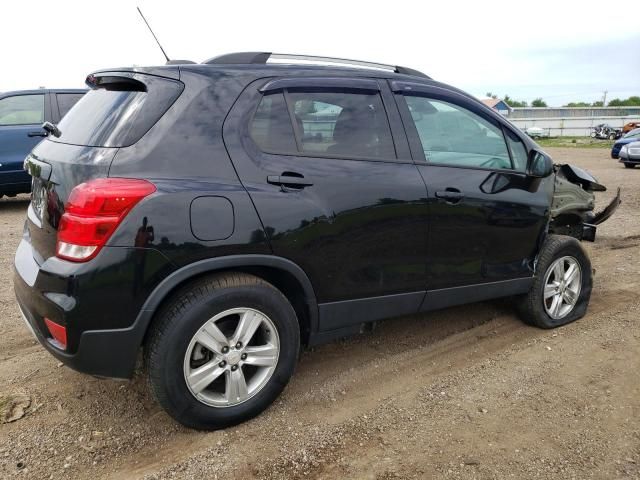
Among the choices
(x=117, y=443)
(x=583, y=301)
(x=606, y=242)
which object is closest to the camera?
(x=117, y=443)

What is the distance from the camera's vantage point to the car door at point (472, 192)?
3.25 metres

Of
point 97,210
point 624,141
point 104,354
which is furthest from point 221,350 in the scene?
point 624,141

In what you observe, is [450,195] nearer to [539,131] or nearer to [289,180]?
[289,180]

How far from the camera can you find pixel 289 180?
2723mm

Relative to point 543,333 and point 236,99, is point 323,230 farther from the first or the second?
point 543,333

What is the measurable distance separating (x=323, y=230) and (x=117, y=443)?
1510 millimetres

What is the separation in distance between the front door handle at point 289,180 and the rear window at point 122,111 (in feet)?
2.03

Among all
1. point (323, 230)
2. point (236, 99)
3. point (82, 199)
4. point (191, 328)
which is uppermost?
point (236, 99)

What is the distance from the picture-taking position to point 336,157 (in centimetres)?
293

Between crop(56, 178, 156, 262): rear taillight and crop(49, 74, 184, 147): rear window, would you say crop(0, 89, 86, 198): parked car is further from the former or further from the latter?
crop(56, 178, 156, 262): rear taillight

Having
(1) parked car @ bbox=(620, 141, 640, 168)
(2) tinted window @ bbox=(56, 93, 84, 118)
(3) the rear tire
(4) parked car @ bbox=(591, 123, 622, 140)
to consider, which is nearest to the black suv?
(3) the rear tire

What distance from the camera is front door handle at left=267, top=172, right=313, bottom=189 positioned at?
8.81 ft

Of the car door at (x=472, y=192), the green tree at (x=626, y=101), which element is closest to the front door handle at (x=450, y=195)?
the car door at (x=472, y=192)

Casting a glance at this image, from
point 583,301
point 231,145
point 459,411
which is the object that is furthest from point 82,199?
point 583,301
